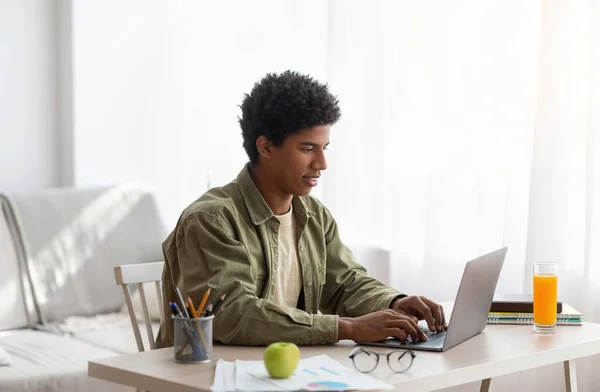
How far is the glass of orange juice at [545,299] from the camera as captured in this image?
1921 millimetres

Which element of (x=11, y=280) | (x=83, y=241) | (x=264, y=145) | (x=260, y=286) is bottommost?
(x=11, y=280)

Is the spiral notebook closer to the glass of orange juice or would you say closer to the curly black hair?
the glass of orange juice

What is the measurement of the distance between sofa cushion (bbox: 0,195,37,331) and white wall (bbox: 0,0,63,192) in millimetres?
393

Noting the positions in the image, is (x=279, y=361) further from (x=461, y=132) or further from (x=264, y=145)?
(x=461, y=132)

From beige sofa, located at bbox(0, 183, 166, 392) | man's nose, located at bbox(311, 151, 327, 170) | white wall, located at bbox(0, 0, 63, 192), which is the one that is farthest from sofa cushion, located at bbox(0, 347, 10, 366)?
man's nose, located at bbox(311, 151, 327, 170)

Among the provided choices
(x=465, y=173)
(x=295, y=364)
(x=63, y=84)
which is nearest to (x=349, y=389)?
(x=295, y=364)

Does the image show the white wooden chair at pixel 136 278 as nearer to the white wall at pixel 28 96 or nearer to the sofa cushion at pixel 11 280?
the sofa cushion at pixel 11 280

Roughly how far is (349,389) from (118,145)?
109 inches

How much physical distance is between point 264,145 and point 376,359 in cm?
63

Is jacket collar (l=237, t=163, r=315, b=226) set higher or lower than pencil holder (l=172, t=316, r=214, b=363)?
higher

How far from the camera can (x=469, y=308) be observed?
70.5 inches

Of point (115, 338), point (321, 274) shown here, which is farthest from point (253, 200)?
point (115, 338)

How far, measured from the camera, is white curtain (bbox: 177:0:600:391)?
2.75 m

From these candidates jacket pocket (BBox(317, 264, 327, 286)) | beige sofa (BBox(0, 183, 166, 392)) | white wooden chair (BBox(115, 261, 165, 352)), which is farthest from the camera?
beige sofa (BBox(0, 183, 166, 392))
